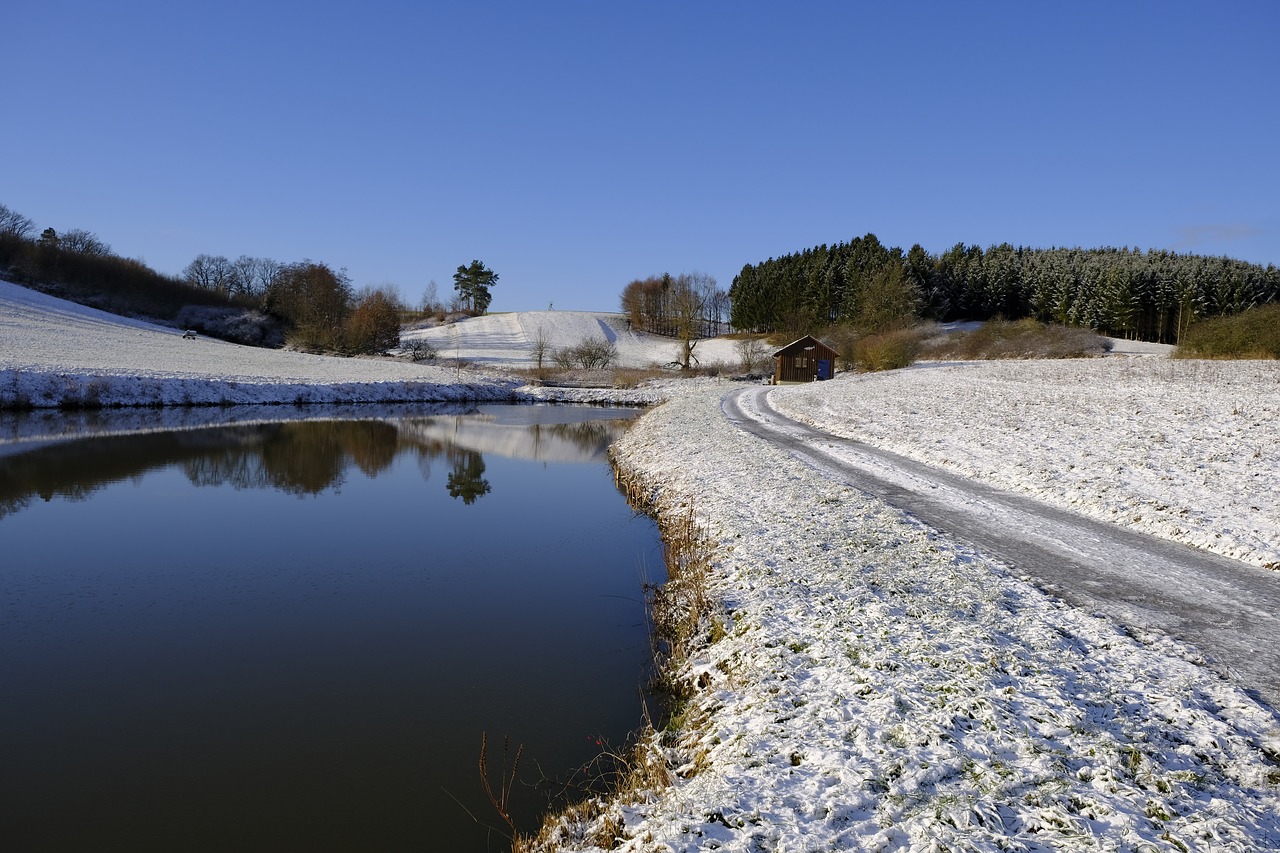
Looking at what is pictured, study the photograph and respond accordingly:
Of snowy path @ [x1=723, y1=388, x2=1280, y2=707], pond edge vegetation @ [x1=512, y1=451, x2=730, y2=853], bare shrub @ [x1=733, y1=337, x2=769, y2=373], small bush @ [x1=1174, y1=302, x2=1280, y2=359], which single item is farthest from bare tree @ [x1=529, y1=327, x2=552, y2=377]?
pond edge vegetation @ [x1=512, y1=451, x2=730, y2=853]

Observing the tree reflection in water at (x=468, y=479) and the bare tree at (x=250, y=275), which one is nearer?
the tree reflection in water at (x=468, y=479)

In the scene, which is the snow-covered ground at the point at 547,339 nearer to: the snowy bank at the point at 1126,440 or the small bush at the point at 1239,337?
the small bush at the point at 1239,337

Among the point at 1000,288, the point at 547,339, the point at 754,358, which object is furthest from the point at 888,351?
the point at 547,339

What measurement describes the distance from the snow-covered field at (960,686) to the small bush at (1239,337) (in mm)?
23411

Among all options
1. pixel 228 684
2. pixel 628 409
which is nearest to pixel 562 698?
pixel 228 684

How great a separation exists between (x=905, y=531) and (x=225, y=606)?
9.46 metres

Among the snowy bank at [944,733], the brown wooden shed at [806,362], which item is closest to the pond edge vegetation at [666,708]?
the snowy bank at [944,733]

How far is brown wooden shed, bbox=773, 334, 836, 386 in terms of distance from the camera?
186 ft

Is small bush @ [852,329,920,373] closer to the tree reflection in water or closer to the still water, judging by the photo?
the tree reflection in water

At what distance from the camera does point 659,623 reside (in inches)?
365

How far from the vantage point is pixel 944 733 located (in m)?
5.20

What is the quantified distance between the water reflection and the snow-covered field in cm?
979

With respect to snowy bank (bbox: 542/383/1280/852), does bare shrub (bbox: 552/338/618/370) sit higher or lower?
higher

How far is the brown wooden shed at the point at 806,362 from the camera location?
56.7 meters
